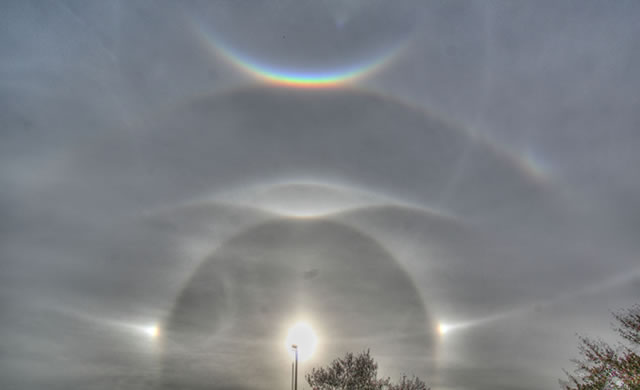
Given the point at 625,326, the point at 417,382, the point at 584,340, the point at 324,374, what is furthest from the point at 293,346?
the point at 625,326

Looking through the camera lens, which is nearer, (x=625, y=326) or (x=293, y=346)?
(x=625, y=326)

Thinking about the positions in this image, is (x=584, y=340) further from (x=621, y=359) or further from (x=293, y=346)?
(x=293, y=346)

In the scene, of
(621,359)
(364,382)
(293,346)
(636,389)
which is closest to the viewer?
(636,389)

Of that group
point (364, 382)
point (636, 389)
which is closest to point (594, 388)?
point (636, 389)

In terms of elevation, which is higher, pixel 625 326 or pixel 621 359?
pixel 625 326

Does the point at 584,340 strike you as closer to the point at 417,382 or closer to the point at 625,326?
the point at 625,326

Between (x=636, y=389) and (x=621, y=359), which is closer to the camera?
(x=636, y=389)

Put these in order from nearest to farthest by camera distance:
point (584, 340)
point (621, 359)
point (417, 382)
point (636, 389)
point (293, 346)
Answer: point (636, 389), point (621, 359), point (584, 340), point (293, 346), point (417, 382)

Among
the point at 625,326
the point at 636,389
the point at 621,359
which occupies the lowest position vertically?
the point at 636,389

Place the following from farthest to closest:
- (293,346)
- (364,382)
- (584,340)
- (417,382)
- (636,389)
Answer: (417,382), (364,382), (293,346), (584,340), (636,389)
